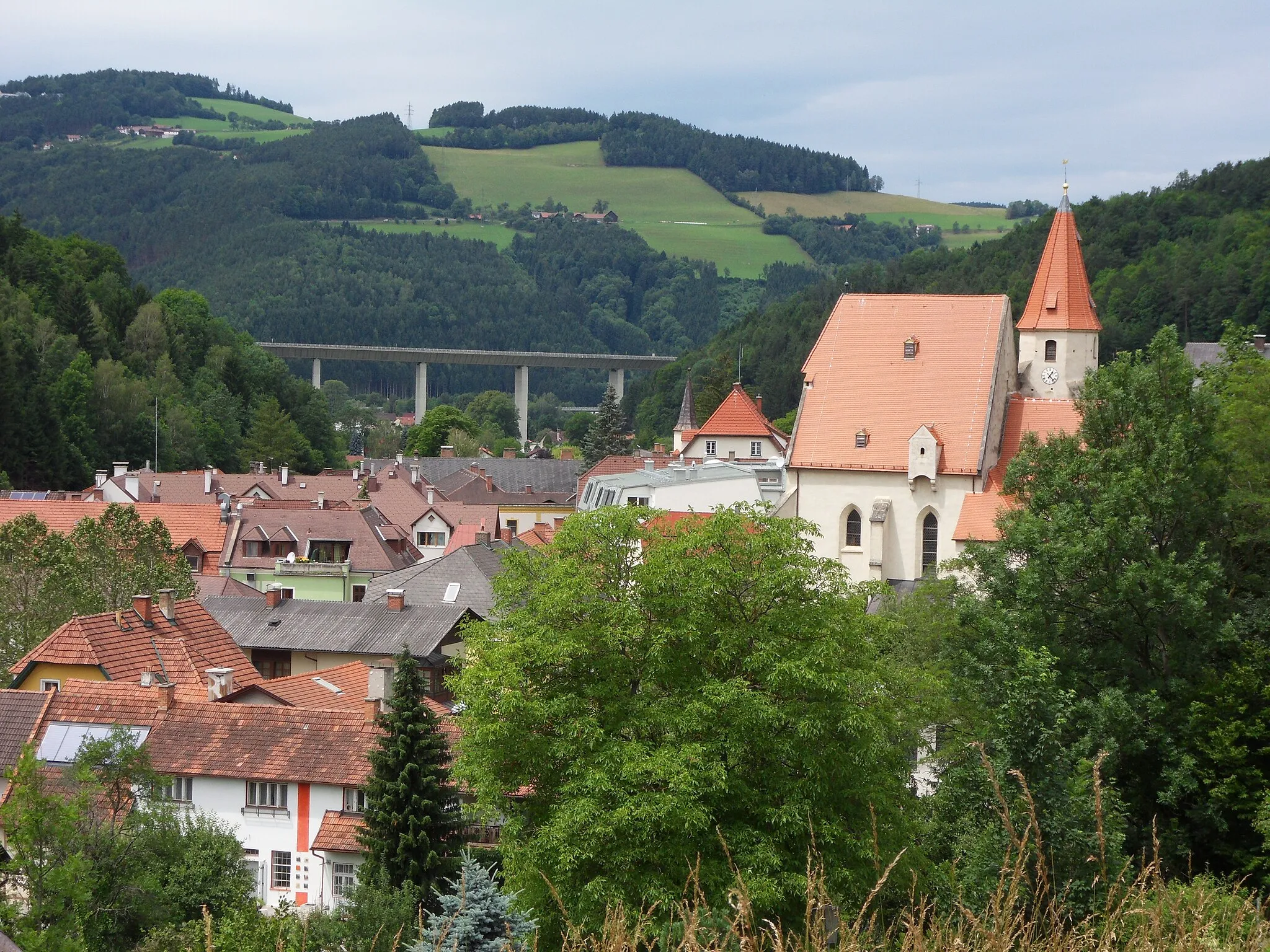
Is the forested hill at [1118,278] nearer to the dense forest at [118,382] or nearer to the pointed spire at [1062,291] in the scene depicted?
the dense forest at [118,382]

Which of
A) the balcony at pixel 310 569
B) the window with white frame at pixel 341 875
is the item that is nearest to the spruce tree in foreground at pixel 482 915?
the window with white frame at pixel 341 875

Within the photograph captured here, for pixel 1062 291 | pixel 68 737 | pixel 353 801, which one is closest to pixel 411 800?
pixel 353 801

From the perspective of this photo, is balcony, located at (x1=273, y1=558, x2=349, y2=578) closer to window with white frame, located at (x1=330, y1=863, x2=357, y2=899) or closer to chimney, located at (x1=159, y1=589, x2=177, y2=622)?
chimney, located at (x1=159, y1=589, x2=177, y2=622)

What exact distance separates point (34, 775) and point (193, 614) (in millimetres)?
17103

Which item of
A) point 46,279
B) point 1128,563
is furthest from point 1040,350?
point 46,279

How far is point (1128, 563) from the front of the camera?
28.3 meters

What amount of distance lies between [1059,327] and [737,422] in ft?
84.2

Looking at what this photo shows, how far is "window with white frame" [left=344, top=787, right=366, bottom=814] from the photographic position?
98.6 ft

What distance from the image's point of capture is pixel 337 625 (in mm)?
49062

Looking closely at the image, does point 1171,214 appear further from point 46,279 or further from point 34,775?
point 34,775

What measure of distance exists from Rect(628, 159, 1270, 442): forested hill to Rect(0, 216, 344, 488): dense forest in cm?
3610

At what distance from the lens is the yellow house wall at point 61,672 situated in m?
36.3

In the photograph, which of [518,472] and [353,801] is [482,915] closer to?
[353,801]

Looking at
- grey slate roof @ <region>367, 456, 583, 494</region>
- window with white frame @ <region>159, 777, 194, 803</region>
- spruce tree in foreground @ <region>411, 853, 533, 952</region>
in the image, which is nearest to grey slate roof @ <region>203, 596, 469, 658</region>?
window with white frame @ <region>159, 777, 194, 803</region>
